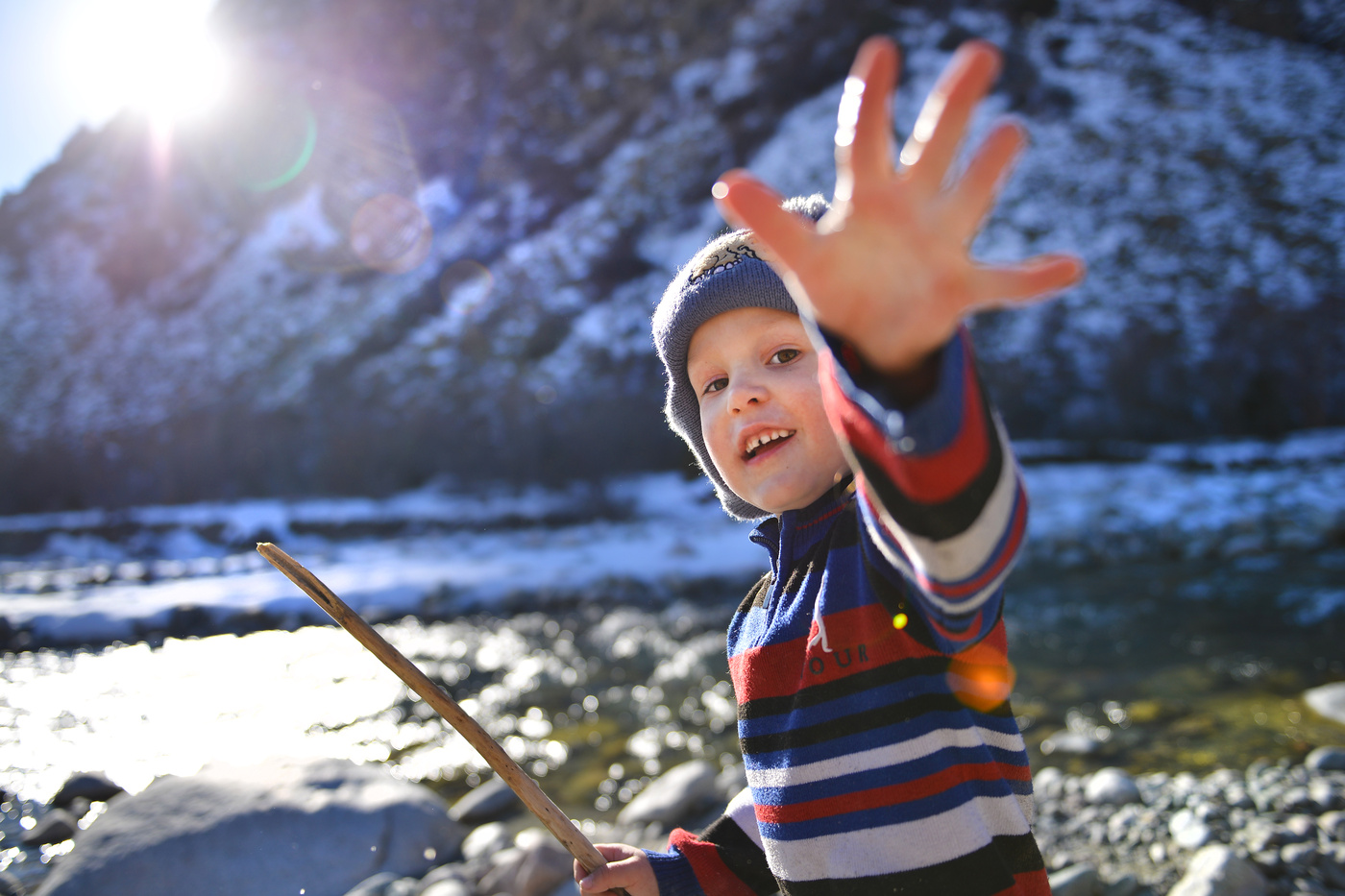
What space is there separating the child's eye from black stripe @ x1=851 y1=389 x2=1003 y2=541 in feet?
1.82

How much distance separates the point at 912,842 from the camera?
3.18ft

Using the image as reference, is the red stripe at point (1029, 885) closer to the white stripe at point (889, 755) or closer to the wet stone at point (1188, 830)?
the white stripe at point (889, 755)

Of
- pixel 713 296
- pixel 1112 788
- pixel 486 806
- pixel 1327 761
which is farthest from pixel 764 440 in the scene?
pixel 1327 761

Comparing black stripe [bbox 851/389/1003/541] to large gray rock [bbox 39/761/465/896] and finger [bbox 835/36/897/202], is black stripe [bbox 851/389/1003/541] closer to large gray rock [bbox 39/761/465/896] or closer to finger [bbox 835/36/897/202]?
finger [bbox 835/36/897/202]

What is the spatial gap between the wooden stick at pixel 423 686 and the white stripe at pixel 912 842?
0.41 m

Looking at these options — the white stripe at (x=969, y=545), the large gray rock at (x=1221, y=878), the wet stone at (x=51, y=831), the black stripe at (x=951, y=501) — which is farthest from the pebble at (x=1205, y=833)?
the wet stone at (x=51, y=831)

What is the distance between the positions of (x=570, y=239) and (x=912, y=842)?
1610cm

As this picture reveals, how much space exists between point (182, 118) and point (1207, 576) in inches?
1304

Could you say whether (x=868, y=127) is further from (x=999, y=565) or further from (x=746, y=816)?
(x=746, y=816)

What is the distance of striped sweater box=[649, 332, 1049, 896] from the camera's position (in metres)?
0.73

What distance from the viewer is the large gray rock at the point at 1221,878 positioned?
2072 millimetres

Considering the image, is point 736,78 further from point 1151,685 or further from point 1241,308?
point 1151,685

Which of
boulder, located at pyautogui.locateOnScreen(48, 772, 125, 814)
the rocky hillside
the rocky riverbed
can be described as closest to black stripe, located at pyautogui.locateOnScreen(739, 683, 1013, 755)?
the rocky riverbed

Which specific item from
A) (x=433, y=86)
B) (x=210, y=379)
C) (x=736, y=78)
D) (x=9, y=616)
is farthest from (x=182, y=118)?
(x=9, y=616)
